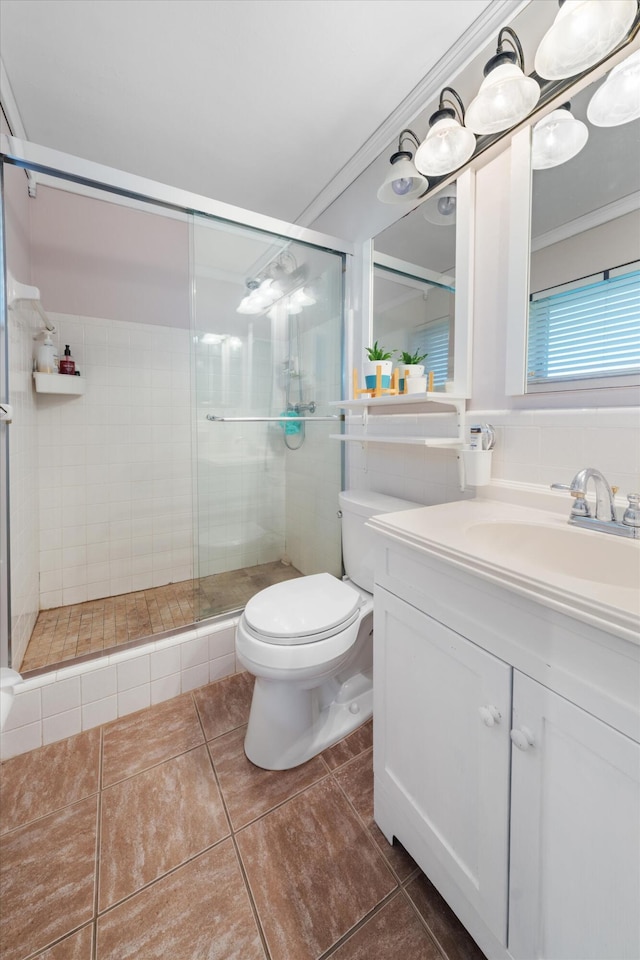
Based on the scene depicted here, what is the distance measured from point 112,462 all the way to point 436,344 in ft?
6.23

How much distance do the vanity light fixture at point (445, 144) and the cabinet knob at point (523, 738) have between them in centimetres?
150

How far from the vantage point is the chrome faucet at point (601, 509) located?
0.79m

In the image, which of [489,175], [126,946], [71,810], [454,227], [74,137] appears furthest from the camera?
[74,137]

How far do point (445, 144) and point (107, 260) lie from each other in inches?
75.4

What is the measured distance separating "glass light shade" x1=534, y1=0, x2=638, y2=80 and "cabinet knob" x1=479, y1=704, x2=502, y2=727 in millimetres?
1395

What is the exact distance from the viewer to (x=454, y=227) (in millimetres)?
1297

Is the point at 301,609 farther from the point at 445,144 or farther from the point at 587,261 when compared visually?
the point at 445,144

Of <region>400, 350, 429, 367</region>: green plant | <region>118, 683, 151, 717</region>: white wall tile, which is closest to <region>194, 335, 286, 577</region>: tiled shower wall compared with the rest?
<region>118, 683, 151, 717</region>: white wall tile

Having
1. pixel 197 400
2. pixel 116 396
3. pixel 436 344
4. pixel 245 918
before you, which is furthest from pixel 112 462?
pixel 245 918

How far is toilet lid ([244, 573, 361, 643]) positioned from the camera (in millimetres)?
1143

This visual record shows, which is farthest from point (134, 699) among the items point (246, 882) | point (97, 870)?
point (246, 882)

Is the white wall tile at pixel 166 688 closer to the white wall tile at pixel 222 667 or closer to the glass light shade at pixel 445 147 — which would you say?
the white wall tile at pixel 222 667

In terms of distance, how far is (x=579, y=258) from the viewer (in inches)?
39.4

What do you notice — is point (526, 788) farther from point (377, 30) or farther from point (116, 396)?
point (116, 396)
